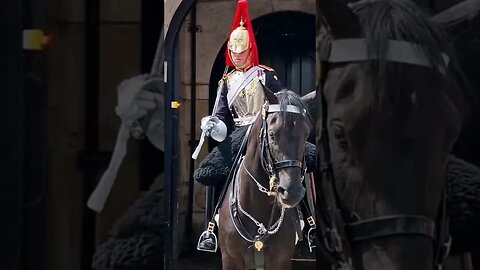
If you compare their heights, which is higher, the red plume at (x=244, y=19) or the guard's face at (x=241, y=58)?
the red plume at (x=244, y=19)

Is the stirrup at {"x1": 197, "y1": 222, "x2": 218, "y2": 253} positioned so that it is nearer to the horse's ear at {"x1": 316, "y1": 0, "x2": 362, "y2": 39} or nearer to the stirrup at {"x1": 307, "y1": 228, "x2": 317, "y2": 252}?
the stirrup at {"x1": 307, "y1": 228, "x2": 317, "y2": 252}

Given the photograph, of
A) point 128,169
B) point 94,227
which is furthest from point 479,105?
point 94,227

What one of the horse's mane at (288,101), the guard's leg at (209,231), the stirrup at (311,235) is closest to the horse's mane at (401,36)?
the horse's mane at (288,101)

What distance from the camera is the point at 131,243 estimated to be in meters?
1.56

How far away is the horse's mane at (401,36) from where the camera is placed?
59.9 inches

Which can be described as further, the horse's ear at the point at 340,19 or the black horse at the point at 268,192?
the black horse at the point at 268,192

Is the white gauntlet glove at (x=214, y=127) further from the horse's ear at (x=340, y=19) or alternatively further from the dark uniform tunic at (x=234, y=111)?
the horse's ear at (x=340, y=19)

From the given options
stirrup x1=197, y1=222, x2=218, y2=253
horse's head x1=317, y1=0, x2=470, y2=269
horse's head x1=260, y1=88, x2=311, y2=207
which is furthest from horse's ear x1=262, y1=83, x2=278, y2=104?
stirrup x1=197, y1=222, x2=218, y2=253

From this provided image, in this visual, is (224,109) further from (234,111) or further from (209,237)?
(209,237)

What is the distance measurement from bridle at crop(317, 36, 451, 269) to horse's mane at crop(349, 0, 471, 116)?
0.06ft

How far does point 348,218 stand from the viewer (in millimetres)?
1595

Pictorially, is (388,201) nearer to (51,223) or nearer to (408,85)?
(408,85)

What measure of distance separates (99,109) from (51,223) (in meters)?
0.27

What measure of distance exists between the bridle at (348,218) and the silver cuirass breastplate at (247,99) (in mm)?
221
